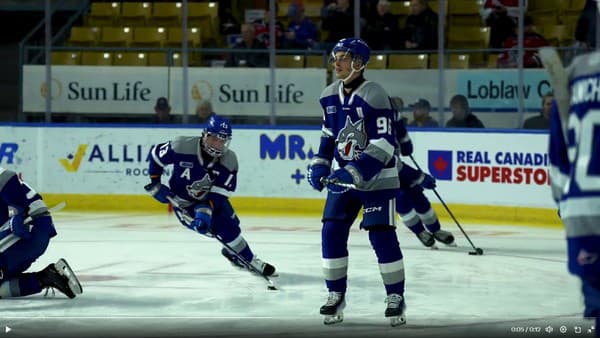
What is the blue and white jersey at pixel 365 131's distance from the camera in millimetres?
5586

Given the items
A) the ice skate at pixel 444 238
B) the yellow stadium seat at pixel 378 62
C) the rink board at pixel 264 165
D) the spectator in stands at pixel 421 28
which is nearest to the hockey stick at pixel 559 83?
the ice skate at pixel 444 238

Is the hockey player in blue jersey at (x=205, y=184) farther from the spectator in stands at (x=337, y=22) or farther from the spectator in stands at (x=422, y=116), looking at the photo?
the spectator in stands at (x=337, y=22)

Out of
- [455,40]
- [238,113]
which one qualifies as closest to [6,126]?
[238,113]

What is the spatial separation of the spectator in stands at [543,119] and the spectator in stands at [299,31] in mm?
2576

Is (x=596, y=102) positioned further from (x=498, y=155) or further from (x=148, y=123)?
(x=148, y=123)

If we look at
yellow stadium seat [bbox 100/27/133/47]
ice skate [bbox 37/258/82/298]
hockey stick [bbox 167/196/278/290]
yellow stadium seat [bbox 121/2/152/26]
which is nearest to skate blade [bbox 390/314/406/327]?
hockey stick [bbox 167/196/278/290]

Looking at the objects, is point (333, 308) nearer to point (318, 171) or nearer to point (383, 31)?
point (318, 171)

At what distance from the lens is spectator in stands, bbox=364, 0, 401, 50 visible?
1190 centimetres

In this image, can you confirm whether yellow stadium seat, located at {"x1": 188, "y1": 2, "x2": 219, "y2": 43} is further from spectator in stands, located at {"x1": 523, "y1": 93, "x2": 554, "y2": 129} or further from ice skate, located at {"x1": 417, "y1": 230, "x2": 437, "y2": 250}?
ice skate, located at {"x1": 417, "y1": 230, "x2": 437, "y2": 250}

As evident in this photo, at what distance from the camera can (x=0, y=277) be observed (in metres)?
6.59

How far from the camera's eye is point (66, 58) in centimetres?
1237

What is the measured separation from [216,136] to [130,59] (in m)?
5.30

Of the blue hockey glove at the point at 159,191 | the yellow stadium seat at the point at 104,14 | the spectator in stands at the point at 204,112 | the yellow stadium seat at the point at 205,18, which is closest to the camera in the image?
the blue hockey glove at the point at 159,191

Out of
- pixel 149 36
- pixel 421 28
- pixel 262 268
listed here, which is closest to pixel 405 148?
pixel 262 268
